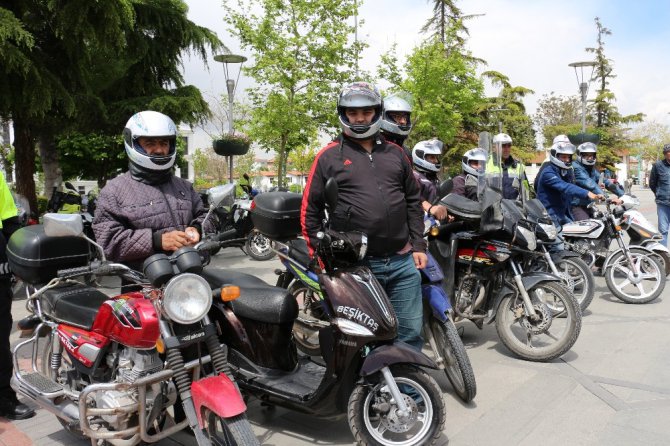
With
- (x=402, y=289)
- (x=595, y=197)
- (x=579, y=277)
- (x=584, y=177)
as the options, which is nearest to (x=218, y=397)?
(x=402, y=289)

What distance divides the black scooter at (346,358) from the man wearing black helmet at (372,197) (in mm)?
184

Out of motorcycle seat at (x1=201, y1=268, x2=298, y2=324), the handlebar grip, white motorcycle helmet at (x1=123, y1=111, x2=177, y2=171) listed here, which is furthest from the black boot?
white motorcycle helmet at (x1=123, y1=111, x2=177, y2=171)

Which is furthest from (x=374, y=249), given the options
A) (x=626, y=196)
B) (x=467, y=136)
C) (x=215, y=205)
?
(x=467, y=136)

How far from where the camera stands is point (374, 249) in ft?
11.2

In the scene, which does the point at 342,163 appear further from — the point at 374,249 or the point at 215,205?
the point at 215,205

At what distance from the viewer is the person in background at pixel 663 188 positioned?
8.95m

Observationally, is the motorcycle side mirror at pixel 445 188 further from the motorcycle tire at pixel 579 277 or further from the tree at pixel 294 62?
the tree at pixel 294 62

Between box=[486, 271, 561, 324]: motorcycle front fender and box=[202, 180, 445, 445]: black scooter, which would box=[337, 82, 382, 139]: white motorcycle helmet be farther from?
box=[486, 271, 561, 324]: motorcycle front fender

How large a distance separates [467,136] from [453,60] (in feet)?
39.0

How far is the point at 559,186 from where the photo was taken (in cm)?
698

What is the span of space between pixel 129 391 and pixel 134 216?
3.15 ft

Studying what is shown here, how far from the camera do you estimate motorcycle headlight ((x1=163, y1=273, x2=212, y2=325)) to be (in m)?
2.42

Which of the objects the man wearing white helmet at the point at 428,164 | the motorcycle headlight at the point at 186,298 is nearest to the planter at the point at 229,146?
the man wearing white helmet at the point at 428,164

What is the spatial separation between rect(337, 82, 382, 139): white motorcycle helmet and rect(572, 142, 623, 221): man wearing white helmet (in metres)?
4.99
